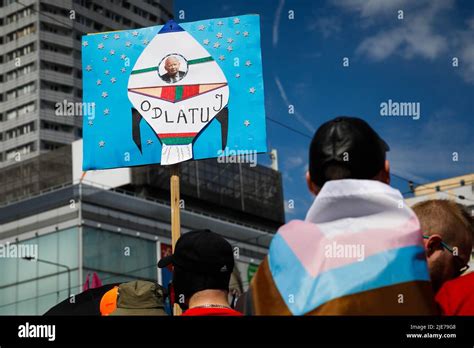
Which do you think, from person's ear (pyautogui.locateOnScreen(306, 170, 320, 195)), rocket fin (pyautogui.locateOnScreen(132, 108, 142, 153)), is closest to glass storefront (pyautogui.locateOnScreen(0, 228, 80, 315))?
rocket fin (pyautogui.locateOnScreen(132, 108, 142, 153))

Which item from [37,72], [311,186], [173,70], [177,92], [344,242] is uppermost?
[37,72]

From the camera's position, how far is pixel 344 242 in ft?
8.79

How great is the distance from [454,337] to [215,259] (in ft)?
3.47

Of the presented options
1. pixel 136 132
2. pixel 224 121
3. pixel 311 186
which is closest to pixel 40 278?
pixel 136 132

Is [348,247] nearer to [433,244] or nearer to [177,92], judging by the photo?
[433,244]

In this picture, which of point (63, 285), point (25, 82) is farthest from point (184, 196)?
point (25, 82)

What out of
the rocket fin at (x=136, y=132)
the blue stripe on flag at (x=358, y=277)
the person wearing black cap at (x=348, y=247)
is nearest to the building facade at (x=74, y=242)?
the rocket fin at (x=136, y=132)

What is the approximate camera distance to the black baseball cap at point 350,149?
2.80 metres

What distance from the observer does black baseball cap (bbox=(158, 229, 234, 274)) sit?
349cm

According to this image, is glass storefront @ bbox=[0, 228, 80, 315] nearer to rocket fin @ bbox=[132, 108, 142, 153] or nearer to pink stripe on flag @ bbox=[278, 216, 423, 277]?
rocket fin @ bbox=[132, 108, 142, 153]

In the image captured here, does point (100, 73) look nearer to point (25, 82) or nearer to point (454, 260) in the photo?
point (454, 260)

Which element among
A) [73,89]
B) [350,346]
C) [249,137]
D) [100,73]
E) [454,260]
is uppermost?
[73,89]

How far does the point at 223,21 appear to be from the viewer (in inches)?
281

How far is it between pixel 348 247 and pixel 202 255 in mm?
945
